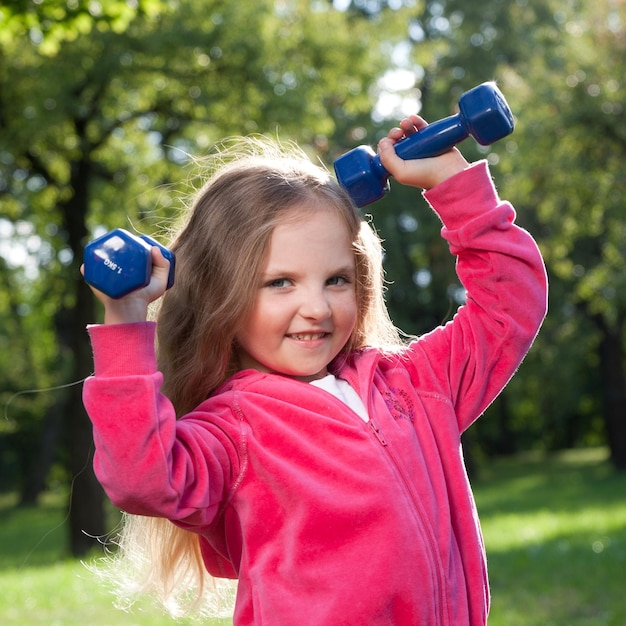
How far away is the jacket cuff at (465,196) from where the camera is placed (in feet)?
7.54

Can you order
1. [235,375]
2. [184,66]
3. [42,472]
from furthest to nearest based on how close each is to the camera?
1. [42,472]
2. [184,66]
3. [235,375]

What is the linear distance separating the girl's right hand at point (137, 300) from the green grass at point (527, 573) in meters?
0.72

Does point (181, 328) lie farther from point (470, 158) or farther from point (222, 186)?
point (470, 158)

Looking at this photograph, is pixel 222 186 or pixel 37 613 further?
pixel 37 613

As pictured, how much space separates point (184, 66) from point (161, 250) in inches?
422

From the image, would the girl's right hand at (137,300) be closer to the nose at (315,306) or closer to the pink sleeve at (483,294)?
the nose at (315,306)

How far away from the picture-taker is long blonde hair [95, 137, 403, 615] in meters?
2.24

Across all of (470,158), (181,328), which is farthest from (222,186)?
(470,158)

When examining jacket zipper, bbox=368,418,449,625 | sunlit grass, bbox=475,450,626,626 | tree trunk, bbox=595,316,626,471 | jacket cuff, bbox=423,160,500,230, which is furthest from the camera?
tree trunk, bbox=595,316,626,471

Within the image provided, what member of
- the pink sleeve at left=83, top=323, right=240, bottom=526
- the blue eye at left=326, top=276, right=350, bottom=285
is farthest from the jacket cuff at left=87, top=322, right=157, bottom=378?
the blue eye at left=326, top=276, right=350, bottom=285

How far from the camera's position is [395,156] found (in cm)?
237

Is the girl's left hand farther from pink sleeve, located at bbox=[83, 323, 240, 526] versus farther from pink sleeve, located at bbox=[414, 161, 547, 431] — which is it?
pink sleeve, located at bbox=[83, 323, 240, 526]

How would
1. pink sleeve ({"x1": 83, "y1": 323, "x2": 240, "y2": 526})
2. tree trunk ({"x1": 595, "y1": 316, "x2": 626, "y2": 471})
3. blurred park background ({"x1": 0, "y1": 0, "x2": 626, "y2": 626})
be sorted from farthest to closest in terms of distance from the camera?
tree trunk ({"x1": 595, "y1": 316, "x2": 626, "y2": 471}) < blurred park background ({"x1": 0, "y1": 0, "x2": 626, "y2": 626}) < pink sleeve ({"x1": 83, "y1": 323, "x2": 240, "y2": 526})

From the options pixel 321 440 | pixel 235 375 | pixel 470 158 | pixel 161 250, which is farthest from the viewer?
pixel 470 158
